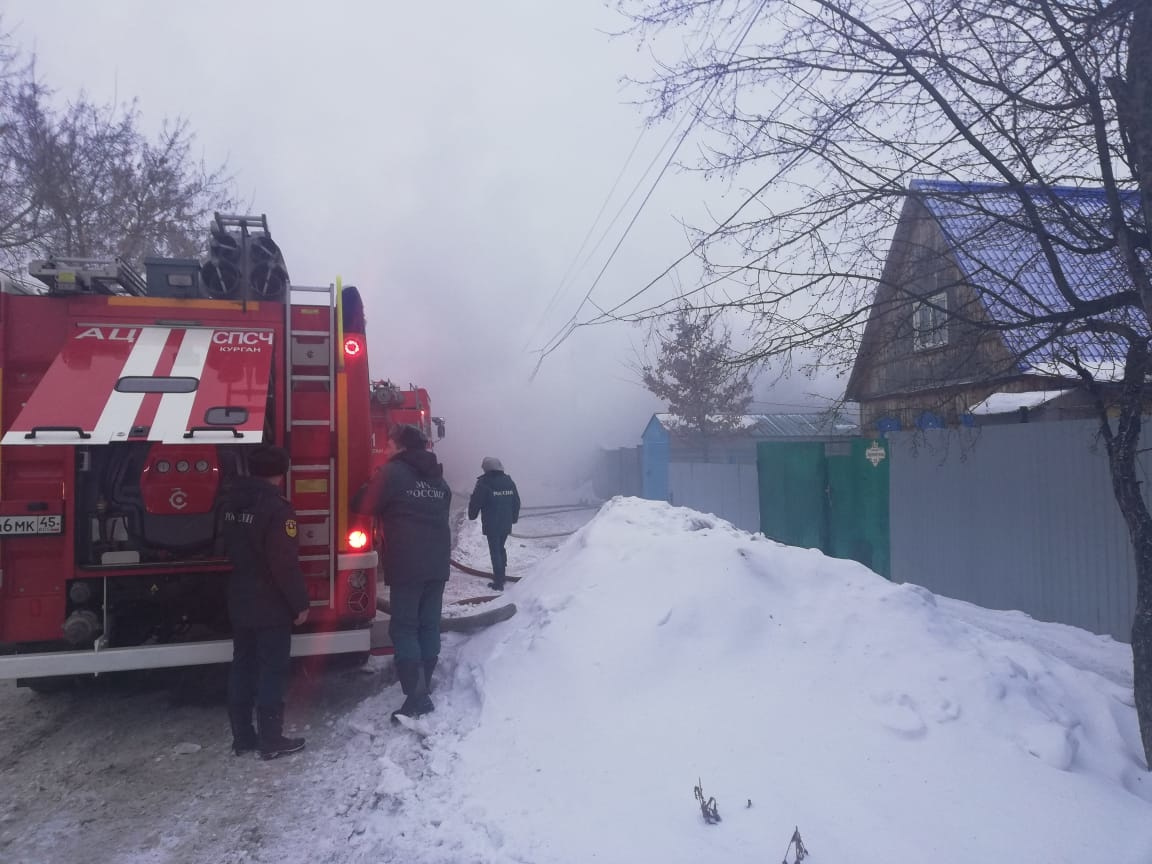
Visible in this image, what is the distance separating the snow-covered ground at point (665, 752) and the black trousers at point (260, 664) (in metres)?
0.38

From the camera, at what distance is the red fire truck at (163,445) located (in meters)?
4.86

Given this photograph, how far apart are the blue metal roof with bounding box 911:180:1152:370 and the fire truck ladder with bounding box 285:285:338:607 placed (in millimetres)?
3867

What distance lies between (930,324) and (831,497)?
6.13m

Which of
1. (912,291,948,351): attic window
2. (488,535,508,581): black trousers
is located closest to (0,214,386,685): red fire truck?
(912,291,948,351): attic window

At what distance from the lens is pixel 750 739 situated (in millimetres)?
4258

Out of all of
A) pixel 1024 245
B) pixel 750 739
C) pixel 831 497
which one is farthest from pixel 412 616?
pixel 831 497

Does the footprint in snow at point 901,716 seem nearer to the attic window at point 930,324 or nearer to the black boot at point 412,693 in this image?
the attic window at point 930,324

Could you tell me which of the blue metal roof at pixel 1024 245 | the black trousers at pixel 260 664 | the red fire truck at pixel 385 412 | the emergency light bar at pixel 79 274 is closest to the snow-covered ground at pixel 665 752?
the black trousers at pixel 260 664

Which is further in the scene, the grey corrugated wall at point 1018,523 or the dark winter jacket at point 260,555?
the grey corrugated wall at point 1018,523

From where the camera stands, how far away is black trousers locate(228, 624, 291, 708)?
4898 mm

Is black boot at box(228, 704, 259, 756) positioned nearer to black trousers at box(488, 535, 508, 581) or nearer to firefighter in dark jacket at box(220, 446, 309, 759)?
firefighter in dark jacket at box(220, 446, 309, 759)

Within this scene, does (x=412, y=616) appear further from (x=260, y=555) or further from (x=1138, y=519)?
(x=1138, y=519)

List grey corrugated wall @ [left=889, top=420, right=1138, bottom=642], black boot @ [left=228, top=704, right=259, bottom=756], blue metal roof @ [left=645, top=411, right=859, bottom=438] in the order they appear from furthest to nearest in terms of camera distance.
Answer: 1. blue metal roof @ [left=645, top=411, right=859, bottom=438]
2. grey corrugated wall @ [left=889, top=420, right=1138, bottom=642]
3. black boot @ [left=228, top=704, right=259, bottom=756]

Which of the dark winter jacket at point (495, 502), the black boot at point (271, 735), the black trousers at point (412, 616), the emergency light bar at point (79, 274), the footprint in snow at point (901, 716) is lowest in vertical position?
the black boot at point (271, 735)
